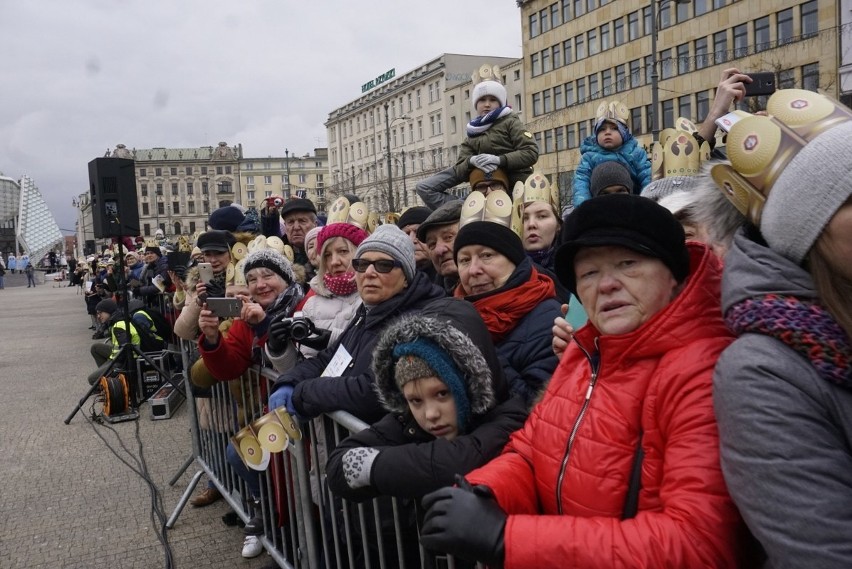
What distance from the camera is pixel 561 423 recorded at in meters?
1.74

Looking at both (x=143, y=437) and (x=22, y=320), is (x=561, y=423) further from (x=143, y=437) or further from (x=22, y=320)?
(x=22, y=320)

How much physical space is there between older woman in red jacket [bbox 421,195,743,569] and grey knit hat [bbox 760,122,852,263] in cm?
27

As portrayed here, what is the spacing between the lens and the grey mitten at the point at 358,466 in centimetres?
218

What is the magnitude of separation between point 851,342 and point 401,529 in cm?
163

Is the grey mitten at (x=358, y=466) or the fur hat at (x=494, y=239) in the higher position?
the fur hat at (x=494, y=239)

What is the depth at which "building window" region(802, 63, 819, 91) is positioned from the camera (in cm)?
3120

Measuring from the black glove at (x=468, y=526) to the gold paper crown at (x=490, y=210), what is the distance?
243 centimetres

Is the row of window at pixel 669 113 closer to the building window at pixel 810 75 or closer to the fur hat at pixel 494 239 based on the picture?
the building window at pixel 810 75

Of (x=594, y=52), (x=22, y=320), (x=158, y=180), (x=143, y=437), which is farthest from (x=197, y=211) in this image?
(x=143, y=437)

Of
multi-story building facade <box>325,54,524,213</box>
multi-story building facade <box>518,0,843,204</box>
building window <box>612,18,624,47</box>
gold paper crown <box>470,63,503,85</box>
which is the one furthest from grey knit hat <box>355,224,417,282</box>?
multi-story building facade <box>325,54,524,213</box>

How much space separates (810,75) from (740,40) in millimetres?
6177

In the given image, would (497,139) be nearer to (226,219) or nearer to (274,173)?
(226,219)

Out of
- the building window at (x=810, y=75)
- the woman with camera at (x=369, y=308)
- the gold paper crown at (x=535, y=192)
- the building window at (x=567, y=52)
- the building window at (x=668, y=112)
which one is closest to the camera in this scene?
the woman with camera at (x=369, y=308)

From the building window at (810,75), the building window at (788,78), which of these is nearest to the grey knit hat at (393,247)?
the building window at (788,78)
